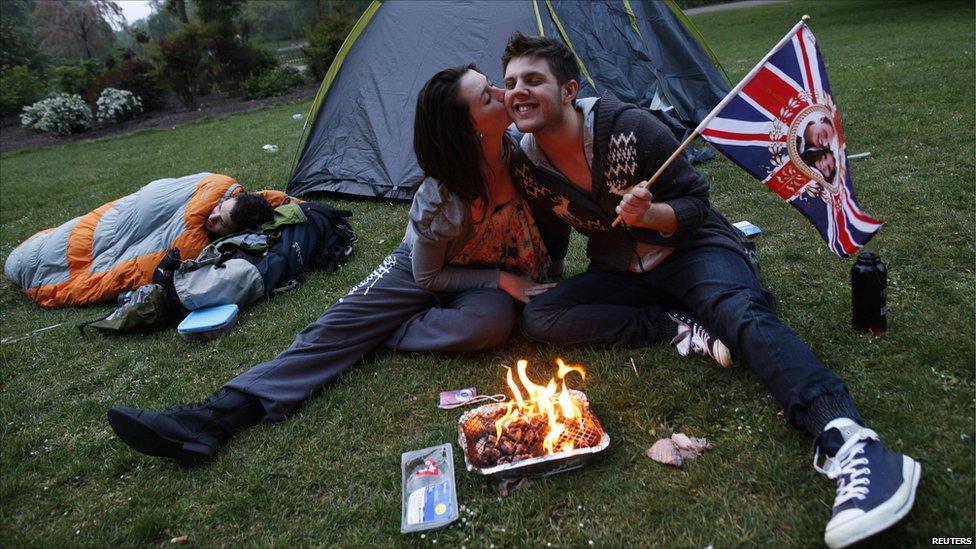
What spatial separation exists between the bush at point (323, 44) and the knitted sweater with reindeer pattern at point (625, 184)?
49.7 ft

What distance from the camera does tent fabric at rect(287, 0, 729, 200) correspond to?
19.5 ft

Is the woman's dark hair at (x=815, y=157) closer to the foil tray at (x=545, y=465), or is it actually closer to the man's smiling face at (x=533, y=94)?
the man's smiling face at (x=533, y=94)

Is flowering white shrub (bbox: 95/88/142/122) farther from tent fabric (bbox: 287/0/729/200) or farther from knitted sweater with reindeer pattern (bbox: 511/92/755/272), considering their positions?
knitted sweater with reindeer pattern (bbox: 511/92/755/272)

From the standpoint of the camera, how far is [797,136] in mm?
2508

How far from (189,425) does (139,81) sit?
15516 mm

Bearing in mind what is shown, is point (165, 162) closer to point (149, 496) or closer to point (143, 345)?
point (143, 345)

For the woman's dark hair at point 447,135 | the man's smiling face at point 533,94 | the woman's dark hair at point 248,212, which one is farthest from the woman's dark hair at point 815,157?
the woman's dark hair at point 248,212

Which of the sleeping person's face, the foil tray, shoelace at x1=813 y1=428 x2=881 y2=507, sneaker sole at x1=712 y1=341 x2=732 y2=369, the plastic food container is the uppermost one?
the sleeping person's face

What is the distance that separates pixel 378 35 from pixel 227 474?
192 inches

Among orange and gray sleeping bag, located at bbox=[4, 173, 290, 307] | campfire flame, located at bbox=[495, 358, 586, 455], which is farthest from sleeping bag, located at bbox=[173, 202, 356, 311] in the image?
campfire flame, located at bbox=[495, 358, 586, 455]

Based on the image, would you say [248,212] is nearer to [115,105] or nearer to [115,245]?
[115,245]

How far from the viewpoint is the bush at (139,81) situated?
15.2 metres

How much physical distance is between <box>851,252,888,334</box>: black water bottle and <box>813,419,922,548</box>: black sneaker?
3.19 ft

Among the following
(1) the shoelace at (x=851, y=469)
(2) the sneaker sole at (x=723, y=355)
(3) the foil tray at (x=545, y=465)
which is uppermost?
(1) the shoelace at (x=851, y=469)
